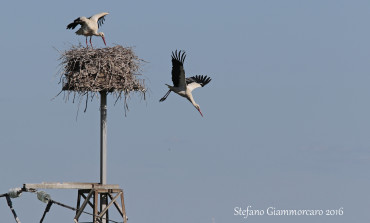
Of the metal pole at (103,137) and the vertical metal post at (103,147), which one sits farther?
the metal pole at (103,137)

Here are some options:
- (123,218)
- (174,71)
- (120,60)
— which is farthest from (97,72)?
(123,218)

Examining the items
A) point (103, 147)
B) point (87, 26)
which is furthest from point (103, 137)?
point (87, 26)

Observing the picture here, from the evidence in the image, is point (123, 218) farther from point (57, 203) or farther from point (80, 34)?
point (80, 34)

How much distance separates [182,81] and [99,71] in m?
2.14

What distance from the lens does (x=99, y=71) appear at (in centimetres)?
1975

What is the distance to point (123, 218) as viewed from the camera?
20031mm

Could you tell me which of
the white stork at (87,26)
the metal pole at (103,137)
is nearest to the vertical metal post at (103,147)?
the metal pole at (103,137)

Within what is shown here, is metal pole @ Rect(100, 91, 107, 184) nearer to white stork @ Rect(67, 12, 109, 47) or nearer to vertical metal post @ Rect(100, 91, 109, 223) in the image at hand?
vertical metal post @ Rect(100, 91, 109, 223)

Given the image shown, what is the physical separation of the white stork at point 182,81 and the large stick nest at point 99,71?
0.88m

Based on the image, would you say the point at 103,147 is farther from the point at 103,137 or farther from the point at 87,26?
the point at 87,26

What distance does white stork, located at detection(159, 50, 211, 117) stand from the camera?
20.1m

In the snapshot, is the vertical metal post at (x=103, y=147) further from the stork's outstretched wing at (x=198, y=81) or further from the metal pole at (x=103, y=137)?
the stork's outstretched wing at (x=198, y=81)

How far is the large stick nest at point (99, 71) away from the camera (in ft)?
64.9

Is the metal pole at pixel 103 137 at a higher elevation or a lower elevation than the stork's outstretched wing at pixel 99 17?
lower
